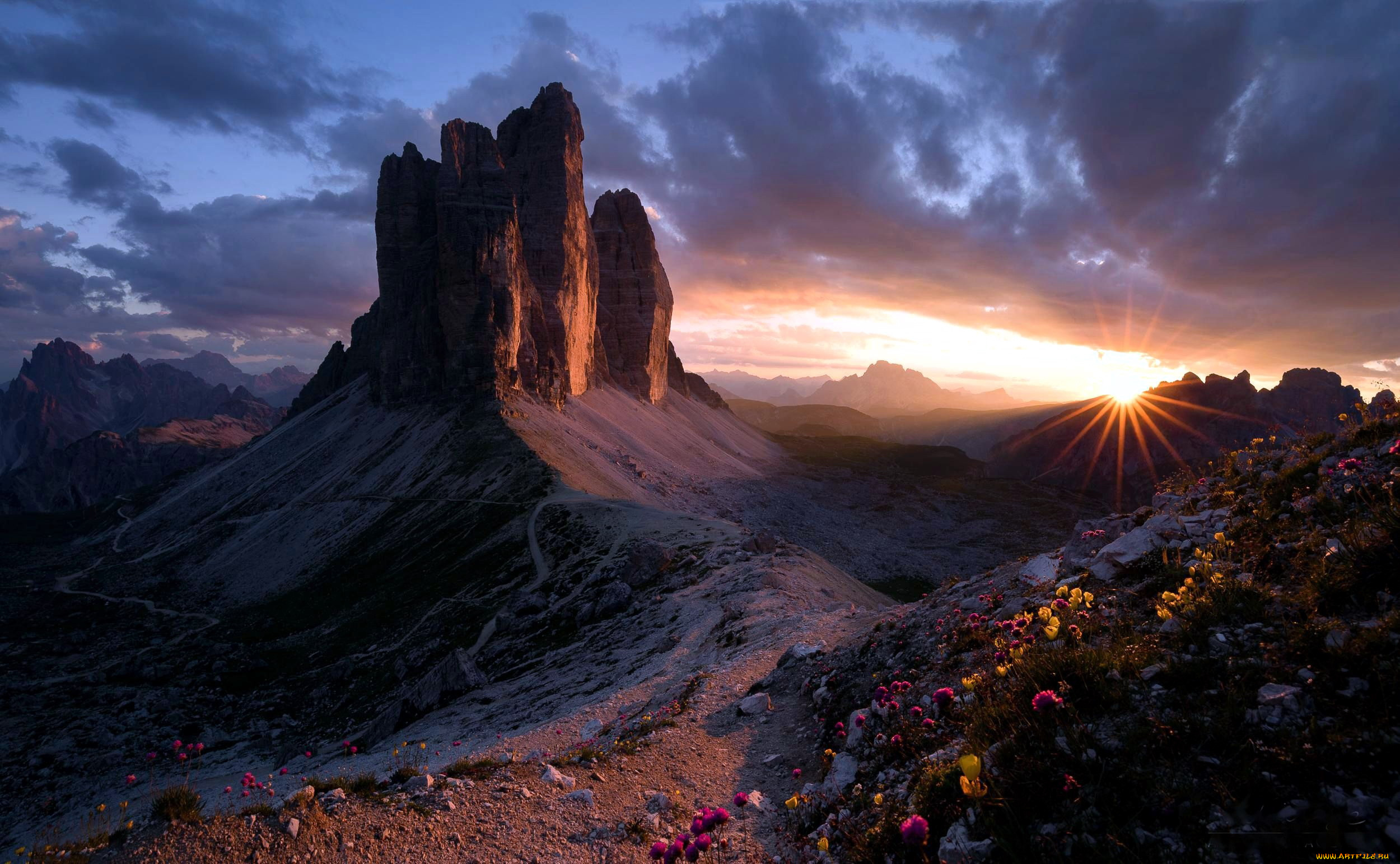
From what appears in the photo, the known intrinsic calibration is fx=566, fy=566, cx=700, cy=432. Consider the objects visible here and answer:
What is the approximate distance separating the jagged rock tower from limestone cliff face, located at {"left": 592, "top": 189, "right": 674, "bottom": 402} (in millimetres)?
6870

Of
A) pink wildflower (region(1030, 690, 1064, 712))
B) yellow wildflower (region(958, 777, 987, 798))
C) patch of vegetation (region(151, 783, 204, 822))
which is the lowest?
patch of vegetation (region(151, 783, 204, 822))

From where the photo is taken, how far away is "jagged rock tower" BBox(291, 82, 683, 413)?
272 ft

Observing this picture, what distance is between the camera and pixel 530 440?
6838 centimetres

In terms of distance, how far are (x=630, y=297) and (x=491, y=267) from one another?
5512 centimetres

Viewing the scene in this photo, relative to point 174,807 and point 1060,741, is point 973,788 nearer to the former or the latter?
point 1060,741

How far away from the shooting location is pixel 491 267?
82625 mm

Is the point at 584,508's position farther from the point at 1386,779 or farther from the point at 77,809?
the point at 1386,779

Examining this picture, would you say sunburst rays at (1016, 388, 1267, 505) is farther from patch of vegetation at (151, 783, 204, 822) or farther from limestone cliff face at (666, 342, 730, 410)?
patch of vegetation at (151, 783, 204, 822)

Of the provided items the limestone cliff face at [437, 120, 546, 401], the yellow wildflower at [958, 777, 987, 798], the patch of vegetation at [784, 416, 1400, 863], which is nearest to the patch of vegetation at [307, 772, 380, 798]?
the patch of vegetation at [784, 416, 1400, 863]

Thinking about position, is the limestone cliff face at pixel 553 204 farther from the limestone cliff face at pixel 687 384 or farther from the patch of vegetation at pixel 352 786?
the patch of vegetation at pixel 352 786

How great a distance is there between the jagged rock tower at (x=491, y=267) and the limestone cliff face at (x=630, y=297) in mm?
6870

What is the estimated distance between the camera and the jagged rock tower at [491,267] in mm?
82812

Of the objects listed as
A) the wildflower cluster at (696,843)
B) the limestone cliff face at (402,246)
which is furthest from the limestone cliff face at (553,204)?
the wildflower cluster at (696,843)

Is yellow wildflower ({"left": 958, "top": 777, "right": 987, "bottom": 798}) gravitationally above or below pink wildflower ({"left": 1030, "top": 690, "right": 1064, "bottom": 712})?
below
